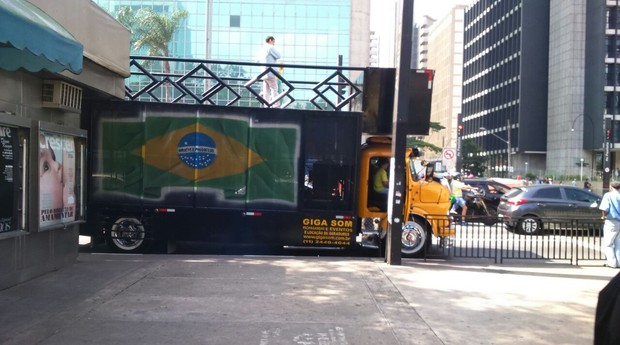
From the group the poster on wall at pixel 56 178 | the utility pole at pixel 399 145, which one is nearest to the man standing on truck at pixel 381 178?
the utility pole at pixel 399 145

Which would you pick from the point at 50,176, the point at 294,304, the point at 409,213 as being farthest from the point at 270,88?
the point at 294,304

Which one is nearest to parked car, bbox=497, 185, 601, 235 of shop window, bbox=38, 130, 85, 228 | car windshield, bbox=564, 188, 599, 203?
car windshield, bbox=564, 188, 599, 203

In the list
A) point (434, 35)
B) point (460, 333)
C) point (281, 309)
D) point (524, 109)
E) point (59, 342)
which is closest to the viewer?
point (59, 342)

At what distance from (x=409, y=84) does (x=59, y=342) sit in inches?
291

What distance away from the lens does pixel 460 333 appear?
652 centimetres

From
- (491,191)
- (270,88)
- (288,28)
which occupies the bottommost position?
(491,191)

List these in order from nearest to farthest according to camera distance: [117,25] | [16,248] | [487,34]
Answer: [16,248] < [117,25] < [487,34]

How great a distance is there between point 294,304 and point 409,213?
4962 millimetres

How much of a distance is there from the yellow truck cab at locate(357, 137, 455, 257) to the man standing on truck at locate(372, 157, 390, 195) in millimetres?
73

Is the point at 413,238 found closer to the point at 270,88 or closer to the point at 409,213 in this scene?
the point at 409,213

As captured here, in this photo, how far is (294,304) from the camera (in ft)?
24.8

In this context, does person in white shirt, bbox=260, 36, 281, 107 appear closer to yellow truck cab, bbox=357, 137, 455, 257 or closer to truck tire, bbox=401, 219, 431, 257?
yellow truck cab, bbox=357, 137, 455, 257

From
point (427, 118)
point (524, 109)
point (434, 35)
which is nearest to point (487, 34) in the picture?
point (524, 109)

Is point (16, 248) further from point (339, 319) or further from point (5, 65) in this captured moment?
point (339, 319)
